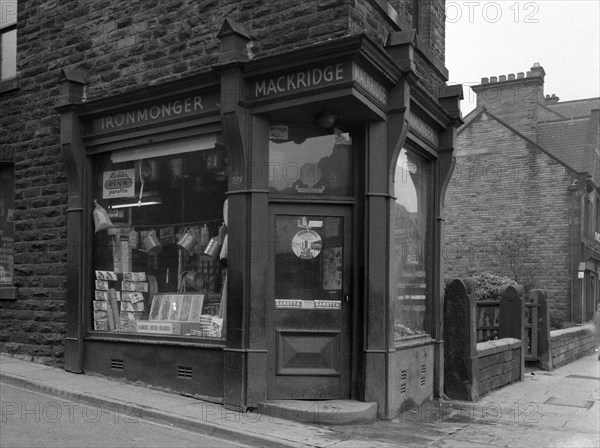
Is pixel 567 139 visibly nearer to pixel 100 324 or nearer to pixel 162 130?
pixel 162 130

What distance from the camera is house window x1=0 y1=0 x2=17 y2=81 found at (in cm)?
1154

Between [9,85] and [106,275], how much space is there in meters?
3.68

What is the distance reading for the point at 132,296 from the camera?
954 cm

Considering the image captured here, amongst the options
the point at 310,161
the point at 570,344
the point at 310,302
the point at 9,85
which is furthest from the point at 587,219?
the point at 9,85

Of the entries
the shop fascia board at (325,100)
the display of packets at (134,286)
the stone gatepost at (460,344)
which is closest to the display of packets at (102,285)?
the display of packets at (134,286)

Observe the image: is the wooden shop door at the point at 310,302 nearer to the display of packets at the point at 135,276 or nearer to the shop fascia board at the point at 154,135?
the shop fascia board at the point at 154,135

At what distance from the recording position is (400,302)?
9102 millimetres

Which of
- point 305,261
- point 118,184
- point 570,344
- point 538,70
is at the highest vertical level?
point 538,70

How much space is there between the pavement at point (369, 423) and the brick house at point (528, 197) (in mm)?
15114

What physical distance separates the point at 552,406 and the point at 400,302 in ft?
9.53

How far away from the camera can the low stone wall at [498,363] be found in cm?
1055

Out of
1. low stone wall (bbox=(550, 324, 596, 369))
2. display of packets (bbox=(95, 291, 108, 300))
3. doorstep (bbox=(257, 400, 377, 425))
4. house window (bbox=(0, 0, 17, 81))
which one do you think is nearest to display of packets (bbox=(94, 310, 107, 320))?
display of packets (bbox=(95, 291, 108, 300))

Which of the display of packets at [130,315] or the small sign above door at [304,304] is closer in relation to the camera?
the small sign above door at [304,304]

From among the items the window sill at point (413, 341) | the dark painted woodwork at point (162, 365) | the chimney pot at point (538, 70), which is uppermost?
the chimney pot at point (538, 70)
